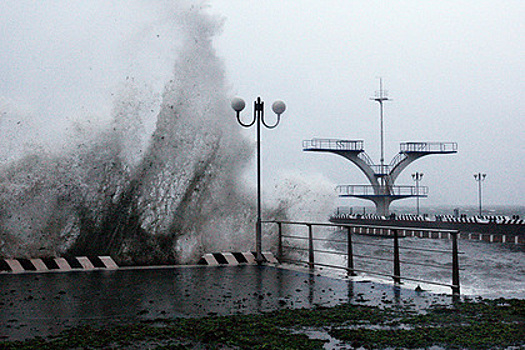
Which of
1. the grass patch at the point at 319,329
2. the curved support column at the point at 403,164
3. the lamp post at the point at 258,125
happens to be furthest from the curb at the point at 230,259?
the curved support column at the point at 403,164

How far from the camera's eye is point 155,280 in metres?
10.8

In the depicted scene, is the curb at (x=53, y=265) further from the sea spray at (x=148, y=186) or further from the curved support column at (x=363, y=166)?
the curved support column at (x=363, y=166)

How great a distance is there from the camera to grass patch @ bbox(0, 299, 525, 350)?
5.64m

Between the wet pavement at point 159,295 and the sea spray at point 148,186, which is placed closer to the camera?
the wet pavement at point 159,295

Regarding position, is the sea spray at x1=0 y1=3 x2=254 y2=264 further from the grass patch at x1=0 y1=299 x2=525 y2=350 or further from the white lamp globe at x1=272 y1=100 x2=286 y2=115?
the grass patch at x1=0 y1=299 x2=525 y2=350

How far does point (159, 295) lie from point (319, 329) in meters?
3.20

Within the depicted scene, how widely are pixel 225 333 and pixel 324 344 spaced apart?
0.98m

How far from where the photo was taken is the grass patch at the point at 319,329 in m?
5.64

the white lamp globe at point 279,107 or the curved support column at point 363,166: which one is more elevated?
the curved support column at point 363,166

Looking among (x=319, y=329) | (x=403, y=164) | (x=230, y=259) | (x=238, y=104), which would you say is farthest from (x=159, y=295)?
(x=403, y=164)

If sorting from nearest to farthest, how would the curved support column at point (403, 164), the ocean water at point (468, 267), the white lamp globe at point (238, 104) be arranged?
1. the ocean water at point (468, 267)
2. the white lamp globe at point (238, 104)
3. the curved support column at point (403, 164)

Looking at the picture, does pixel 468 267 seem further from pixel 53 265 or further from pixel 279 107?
pixel 53 265

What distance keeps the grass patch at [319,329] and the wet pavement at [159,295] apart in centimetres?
53

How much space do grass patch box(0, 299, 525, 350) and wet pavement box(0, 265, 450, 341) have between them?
20.9 inches
